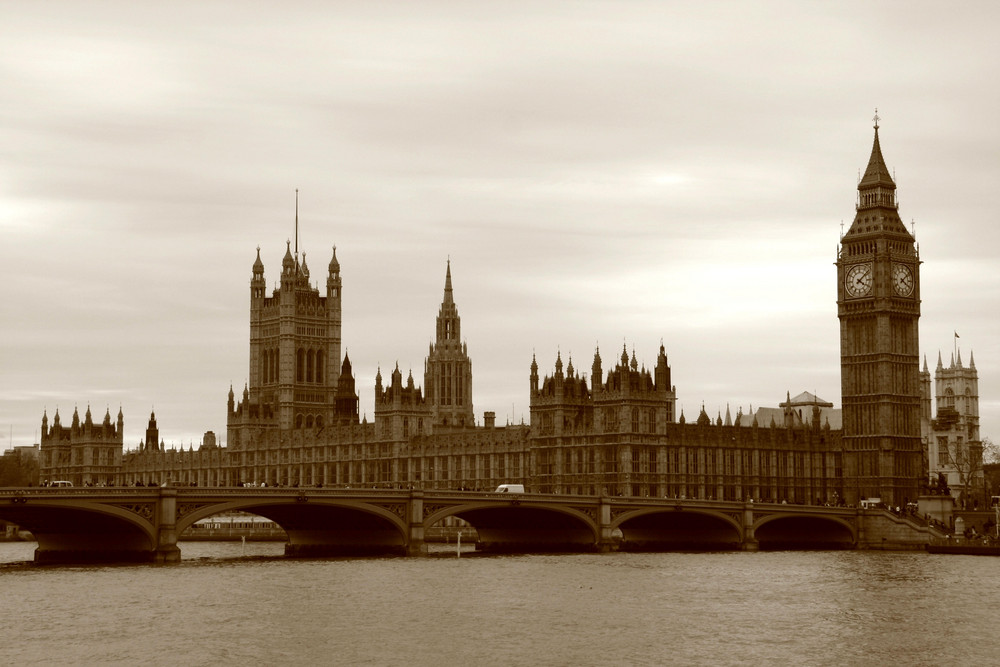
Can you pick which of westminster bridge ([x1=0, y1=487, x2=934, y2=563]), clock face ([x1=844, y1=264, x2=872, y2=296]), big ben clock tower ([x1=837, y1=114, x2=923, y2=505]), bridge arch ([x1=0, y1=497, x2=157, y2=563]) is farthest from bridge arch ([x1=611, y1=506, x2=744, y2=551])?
bridge arch ([x1=0, y1=497, x2=157, y2=563])

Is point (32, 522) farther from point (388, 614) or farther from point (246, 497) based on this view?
point (388, 614)

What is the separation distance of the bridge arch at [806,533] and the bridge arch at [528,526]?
16.2 metres

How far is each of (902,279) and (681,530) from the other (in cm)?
4083

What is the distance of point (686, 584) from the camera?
303 ft

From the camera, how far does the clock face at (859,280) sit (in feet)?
541

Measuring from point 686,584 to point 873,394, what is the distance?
76.3 meters

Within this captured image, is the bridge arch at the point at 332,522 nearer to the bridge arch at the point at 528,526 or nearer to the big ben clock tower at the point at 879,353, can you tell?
the bridge arch at the point at 528,526

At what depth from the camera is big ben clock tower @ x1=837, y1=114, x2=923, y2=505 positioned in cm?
16375

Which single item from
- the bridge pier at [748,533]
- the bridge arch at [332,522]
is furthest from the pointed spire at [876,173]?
the bridge arch at [332,522]

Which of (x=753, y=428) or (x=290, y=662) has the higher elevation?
(x=753, y=428)

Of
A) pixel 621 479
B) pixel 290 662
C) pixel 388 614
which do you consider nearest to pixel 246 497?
pixel 388 614

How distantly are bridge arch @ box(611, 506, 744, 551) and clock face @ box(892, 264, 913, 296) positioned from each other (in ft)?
130

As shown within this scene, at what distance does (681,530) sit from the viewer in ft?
460

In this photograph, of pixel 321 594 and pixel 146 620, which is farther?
pixel 321 594
